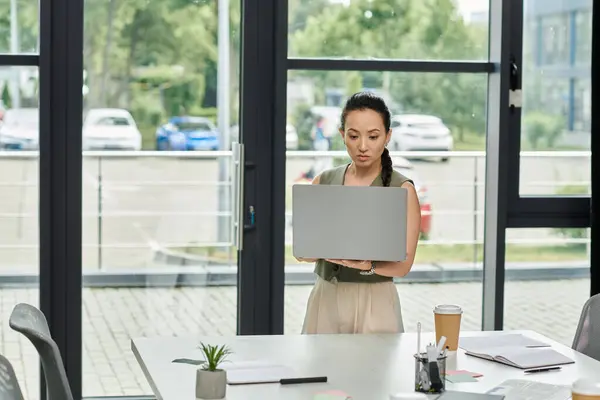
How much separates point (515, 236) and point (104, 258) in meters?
1.90

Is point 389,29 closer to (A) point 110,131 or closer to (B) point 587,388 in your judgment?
(A) point 110,131

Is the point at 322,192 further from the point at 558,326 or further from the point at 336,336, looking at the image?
the point at 558,326

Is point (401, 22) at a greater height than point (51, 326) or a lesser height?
greater

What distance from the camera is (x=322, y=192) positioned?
3252 millimetres

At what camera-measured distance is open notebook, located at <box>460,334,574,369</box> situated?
2971 millimetres

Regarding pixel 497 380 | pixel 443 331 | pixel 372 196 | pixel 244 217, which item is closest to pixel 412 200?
pixel 372 196

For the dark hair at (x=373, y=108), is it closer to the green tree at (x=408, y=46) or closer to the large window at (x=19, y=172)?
the green tree at (x=408, y=46)

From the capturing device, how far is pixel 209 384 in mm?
2543

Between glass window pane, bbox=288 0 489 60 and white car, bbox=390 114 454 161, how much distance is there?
A: 29cm

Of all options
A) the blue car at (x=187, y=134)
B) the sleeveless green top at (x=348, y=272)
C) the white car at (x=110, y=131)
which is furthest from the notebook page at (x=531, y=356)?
the white car at (x=110, y=131)

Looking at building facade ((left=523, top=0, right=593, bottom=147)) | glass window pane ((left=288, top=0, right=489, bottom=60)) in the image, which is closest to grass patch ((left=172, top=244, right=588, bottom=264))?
building facade ((left=523, top=0, right=593, bottom=147))

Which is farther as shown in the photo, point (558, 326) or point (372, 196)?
point (558, 326)

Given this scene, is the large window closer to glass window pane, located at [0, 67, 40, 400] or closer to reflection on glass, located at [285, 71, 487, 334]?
glass window pane, located at [0, 67, 40, 400]

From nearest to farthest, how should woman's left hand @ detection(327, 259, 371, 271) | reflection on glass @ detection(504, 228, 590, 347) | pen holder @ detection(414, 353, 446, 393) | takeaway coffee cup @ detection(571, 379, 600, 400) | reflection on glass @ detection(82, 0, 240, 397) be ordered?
takeaway coffee cup @ detection(571, 379, 600, 400) → pen holder @ detection(414, 353, 446, 393) → woman's left hand @ detection(327, 259, 371, 271) → reflection on glass @ detection(82, 0, 240, 397) → reflection on glass @ detection(504, 228, 590, 347)
